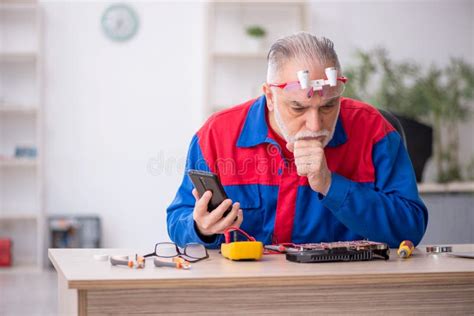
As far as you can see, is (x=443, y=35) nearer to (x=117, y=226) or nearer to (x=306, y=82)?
(x=117, y=226)

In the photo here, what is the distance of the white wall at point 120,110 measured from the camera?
6227 millimetres

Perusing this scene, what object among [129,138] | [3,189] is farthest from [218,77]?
[3,189]

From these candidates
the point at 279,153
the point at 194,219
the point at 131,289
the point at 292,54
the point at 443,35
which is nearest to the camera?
the point at 131,289

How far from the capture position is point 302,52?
2.03 meters

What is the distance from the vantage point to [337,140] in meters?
2.23

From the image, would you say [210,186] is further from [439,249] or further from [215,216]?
[439,249]

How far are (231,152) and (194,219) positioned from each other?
1.31 ft

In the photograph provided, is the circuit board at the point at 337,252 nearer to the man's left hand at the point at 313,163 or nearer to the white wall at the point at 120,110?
the man's left hand at the point at 313,163

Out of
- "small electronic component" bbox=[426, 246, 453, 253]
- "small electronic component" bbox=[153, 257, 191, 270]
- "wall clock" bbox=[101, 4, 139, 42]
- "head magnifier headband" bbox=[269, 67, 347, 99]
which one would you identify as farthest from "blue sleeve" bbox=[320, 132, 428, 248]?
"wall clock" bbox=[101, 4, 139, 42]

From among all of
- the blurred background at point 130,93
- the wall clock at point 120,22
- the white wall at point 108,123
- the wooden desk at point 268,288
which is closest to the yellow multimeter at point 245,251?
the wooden desk at point 268,288

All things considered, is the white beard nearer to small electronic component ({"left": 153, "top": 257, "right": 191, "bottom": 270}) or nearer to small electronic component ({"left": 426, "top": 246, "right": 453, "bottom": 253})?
small electronic component ({"left": 426, "top": 246, "right": 453, "bottom": 253})

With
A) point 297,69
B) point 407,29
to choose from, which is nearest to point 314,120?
point 297,69

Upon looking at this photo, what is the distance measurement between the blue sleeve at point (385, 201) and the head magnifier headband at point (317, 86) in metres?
0.22

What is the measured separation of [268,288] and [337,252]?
264mm
